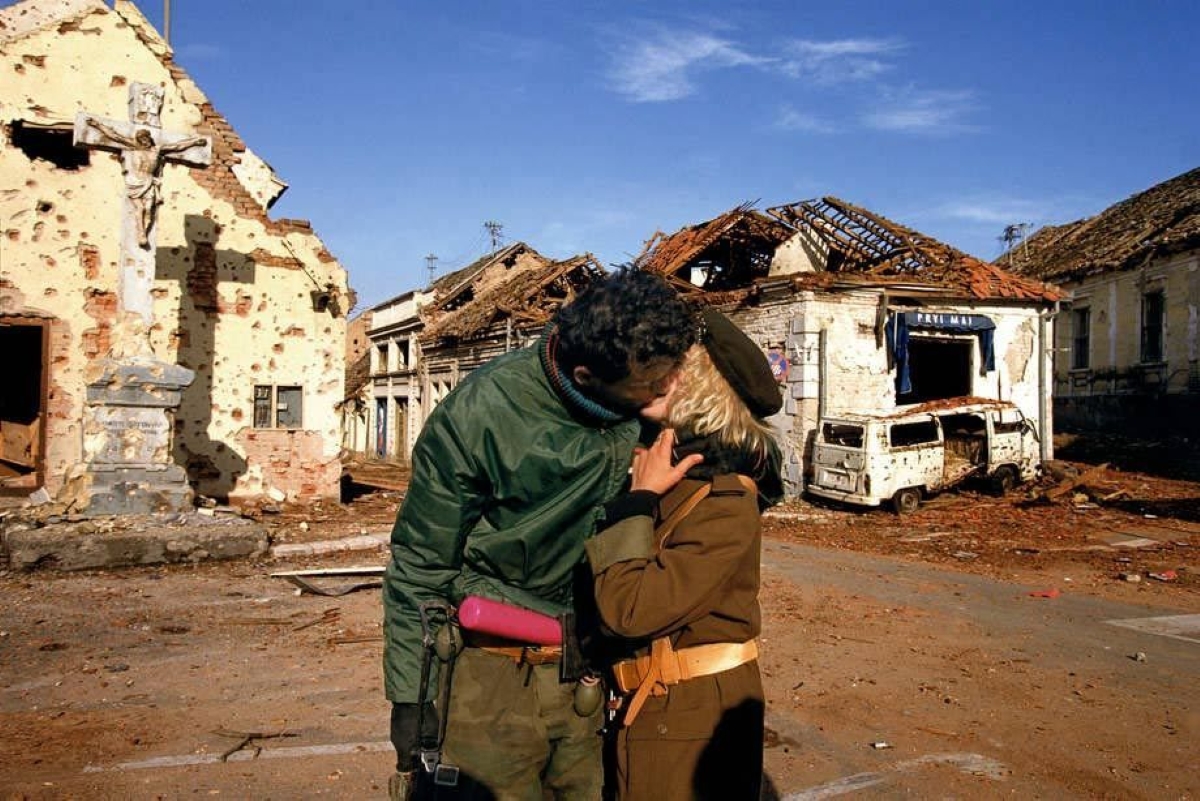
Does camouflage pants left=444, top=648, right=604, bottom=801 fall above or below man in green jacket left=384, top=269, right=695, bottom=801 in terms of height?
below

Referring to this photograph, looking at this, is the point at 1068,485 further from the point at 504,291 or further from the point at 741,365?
the point at 504,291

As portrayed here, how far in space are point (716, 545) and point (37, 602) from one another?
7597 mm

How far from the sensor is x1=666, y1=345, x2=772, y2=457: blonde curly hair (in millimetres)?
2215

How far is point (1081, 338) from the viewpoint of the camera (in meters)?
25.8

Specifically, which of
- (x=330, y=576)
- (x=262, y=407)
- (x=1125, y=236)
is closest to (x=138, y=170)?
(x=262, y=407)

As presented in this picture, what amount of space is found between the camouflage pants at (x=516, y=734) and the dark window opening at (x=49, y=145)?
1292 centimetres

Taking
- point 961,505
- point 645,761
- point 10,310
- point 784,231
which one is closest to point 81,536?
point 10,310

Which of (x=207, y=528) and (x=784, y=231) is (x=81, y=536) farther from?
(x=784, y=231)

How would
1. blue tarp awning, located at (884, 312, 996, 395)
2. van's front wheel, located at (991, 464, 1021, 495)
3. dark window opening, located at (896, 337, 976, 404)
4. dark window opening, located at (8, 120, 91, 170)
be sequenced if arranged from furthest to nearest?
dark window opening, located at (896, 337, 976, 404), blue tarp awning, located at (884, 312, 996, 395), van's front wheel, located at (991, 464, 1021, 495), dark window opening, located at (8, 120, 91, 170)

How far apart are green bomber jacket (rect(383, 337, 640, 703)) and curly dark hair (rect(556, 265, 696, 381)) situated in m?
0.14

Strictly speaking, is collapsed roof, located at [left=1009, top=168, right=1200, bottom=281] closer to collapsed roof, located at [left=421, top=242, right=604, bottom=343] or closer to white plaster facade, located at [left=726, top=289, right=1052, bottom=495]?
white plaster facade, located at [left=726, top=289, right=1052, bottom=495]

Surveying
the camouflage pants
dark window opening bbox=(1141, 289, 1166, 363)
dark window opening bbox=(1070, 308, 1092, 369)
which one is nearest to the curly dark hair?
the camouflage pants

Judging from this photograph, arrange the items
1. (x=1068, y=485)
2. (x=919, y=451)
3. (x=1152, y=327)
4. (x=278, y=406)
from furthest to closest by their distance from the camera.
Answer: (x=1152, y=327)
(x=1068, y=485)
(x=919, y=451)
(x=278, y=406)

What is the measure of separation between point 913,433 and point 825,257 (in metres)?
4.88
